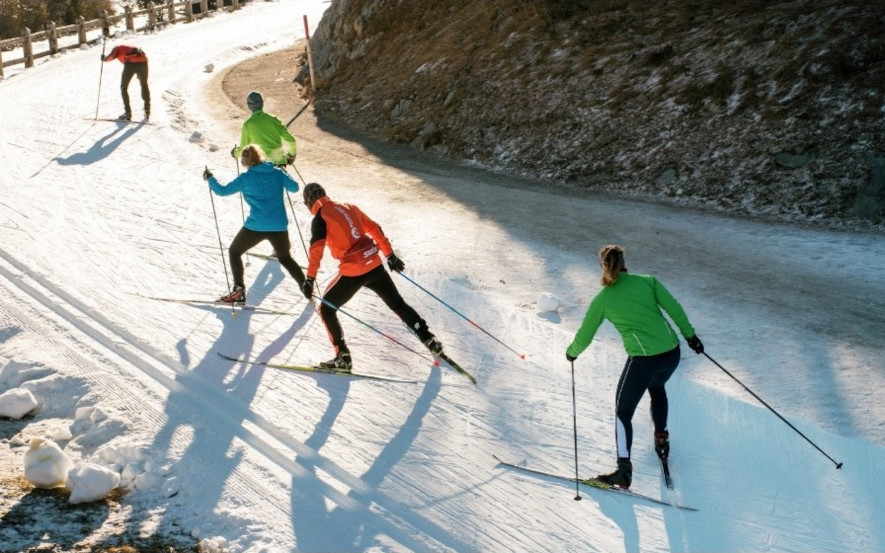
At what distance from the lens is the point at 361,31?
22.2m

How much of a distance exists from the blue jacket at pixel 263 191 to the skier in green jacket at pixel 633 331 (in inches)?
151

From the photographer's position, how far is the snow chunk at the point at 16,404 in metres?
7.32

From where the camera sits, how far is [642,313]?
6059 mm

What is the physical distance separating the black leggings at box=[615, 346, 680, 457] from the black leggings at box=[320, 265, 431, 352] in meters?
2.27

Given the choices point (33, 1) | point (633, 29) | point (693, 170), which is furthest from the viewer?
point (33, 1)

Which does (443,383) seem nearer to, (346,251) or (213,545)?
(346,251)

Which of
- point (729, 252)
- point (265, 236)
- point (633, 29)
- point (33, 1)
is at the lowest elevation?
point (729, 252)

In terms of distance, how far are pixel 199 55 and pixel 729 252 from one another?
20122 millimetres

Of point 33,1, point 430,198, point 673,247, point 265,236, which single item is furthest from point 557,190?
point 33,1

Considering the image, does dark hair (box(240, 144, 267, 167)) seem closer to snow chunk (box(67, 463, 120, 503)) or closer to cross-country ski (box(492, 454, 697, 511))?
snow chunk (box(67, 463, 120, 503))

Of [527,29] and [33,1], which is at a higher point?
[33,1]

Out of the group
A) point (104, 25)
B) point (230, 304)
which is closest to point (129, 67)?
point (230, 304)

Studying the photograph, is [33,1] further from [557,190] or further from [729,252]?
[729,252]

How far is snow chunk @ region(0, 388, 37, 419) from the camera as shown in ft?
24.0
